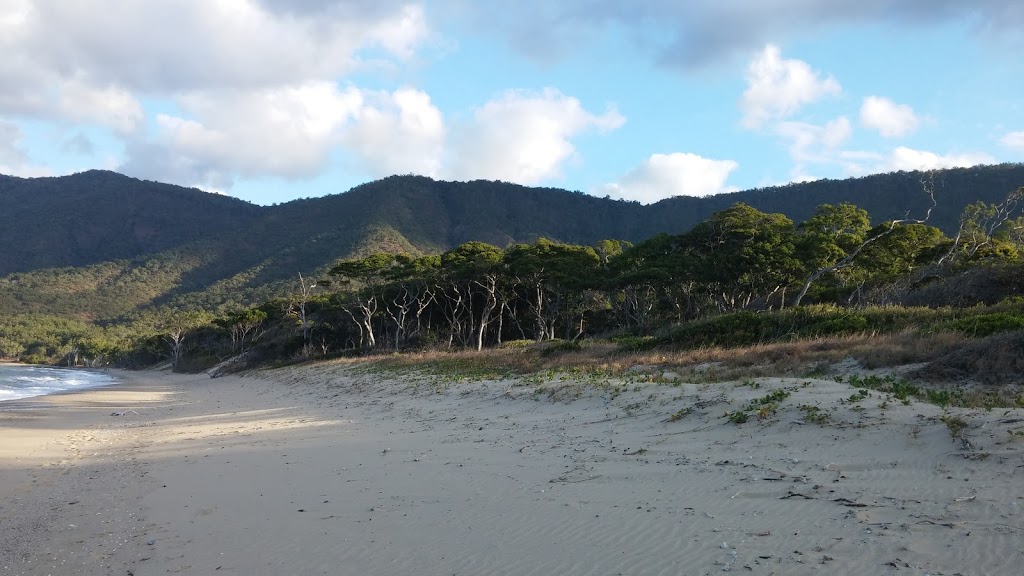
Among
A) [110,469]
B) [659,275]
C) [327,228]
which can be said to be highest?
[327,228]

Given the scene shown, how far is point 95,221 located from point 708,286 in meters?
194

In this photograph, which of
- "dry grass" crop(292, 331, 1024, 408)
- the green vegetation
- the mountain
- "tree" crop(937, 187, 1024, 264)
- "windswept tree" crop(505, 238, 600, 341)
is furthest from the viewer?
the mountain

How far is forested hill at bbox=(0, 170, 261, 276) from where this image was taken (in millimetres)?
159625

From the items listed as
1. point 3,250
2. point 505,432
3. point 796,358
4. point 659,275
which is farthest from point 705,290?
point 3,250

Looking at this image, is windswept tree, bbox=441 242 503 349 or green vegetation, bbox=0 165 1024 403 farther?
windswept tree, bbox=441 242 503 349

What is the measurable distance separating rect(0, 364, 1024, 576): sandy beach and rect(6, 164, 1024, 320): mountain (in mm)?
91030

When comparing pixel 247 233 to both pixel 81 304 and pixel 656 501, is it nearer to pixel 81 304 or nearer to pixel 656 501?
pixel 81 304

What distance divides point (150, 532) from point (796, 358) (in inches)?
468

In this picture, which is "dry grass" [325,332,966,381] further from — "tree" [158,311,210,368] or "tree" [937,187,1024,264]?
"tree" [158,311,210,368]

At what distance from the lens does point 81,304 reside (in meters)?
128

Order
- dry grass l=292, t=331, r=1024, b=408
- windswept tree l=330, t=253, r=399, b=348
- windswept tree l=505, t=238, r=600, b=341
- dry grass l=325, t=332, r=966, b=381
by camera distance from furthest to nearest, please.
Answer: windswept tree l=330, t=253, r=399, b=348 → windswept tree l=505, t=238, r=600, b=341 → dry grass l=325, t=332, r=966, b=381 → dry grass l=292, t=331, r=1024, b=408

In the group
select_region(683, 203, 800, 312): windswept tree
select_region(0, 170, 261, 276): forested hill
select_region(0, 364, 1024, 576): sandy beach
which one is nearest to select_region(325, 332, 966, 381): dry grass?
select_region(0, 364, 1024, 576): sandy beach

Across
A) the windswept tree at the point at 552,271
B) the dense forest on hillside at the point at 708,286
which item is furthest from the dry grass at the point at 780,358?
the windswept tree at the point at 552,271

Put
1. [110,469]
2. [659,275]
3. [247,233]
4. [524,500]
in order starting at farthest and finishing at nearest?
[247,233] < [659,275] < [110,469] < [524,500]
